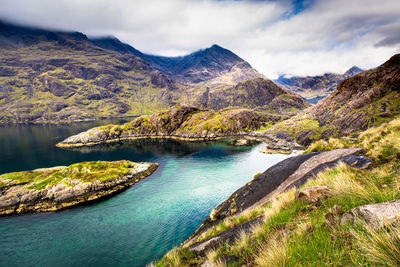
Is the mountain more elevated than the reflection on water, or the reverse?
the mountain

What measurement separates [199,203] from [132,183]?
2216cm

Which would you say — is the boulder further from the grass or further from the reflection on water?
the reflection on water

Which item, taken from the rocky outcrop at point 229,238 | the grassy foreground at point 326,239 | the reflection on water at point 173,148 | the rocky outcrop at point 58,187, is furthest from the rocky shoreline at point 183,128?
the grassy foreground at point 326,239

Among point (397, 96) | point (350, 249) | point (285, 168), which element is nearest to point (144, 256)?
point (285, 168)

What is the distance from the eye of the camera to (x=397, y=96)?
79.0 m

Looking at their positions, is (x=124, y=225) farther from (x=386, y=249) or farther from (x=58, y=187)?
(x=386, y=249)

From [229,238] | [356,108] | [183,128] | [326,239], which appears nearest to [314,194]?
[326,239]

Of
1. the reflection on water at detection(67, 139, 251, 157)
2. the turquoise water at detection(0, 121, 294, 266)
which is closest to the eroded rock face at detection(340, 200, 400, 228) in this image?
the turquoise water at detection(0, 121, 294, 266)

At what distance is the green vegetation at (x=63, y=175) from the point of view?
38344mm

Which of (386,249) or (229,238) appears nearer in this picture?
(386,249)

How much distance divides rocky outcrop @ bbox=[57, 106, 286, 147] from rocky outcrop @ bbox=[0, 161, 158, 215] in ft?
253

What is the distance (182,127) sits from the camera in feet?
465

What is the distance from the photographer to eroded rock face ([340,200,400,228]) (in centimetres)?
235

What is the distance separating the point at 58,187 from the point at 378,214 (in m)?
50.1
